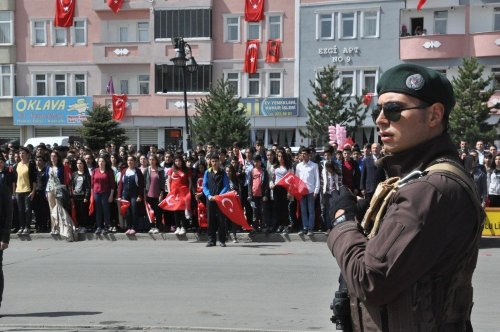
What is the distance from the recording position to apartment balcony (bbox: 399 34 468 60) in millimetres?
39344

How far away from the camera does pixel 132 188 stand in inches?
652

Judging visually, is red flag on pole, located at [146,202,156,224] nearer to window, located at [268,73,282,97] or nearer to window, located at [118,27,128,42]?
window, located at [268,73,282,97]

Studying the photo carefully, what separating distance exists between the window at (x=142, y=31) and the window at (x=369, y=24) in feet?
41.2

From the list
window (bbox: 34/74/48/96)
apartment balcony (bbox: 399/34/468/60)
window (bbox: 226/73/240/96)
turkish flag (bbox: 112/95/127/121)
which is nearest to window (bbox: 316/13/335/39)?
apartment balcony (bbox: 399/34/468/60)

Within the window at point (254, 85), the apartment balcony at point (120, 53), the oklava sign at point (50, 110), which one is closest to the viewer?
the window at point (254, 85)

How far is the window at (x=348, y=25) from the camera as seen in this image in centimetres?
4122

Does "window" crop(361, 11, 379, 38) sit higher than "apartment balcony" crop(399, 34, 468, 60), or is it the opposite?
"window" crop(361, 11, 379, 38)

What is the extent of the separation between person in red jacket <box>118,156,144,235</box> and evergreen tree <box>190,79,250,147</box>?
19.3 metres

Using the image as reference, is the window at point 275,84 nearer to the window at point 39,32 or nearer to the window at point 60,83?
the window at point 60,83

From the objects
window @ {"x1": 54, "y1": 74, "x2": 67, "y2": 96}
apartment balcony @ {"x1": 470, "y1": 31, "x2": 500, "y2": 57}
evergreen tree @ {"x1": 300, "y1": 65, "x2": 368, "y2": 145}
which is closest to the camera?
evergreen tree @ {"x1": 300, "y1": 65, "x2": 368, "y2": 145}

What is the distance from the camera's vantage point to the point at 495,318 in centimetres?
797

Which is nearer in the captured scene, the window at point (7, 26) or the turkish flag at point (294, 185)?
the turkish flag at point (294, 185)

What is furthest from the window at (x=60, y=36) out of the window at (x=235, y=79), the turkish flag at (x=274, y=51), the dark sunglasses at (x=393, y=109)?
the dark sunglasses at (x=393, y=109)

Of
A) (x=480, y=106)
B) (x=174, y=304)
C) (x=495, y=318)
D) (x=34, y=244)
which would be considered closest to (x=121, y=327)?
(x=174, y=304)
